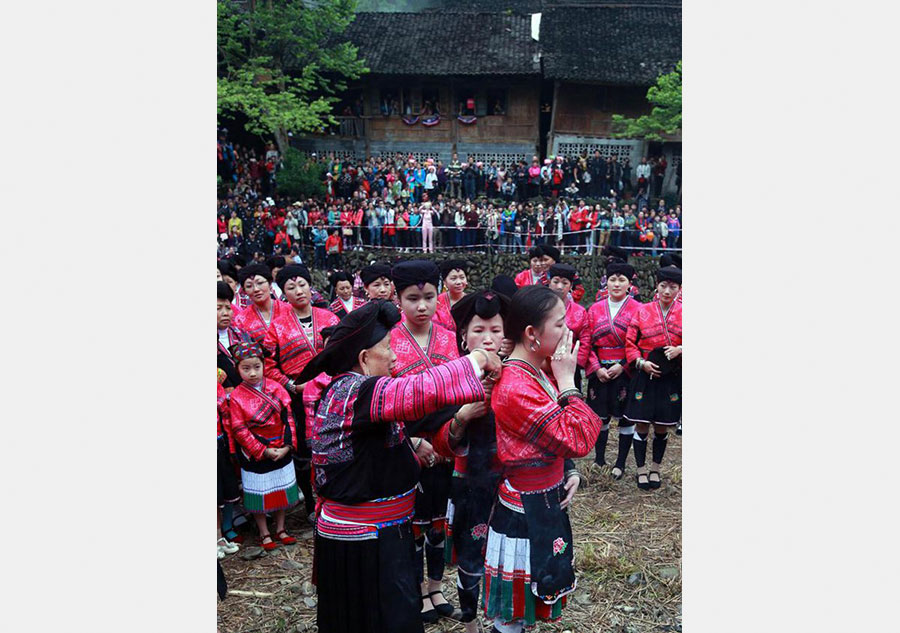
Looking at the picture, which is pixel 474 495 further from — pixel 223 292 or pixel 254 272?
pixel 254 272

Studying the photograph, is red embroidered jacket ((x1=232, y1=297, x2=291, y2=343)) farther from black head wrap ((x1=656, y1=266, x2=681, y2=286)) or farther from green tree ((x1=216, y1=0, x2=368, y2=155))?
green tree ((x1=216, y1=0, x2=368, y2=155))

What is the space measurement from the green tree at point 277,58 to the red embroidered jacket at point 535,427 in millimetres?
17000

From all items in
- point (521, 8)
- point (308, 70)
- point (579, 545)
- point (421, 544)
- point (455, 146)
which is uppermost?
point (521, 8)

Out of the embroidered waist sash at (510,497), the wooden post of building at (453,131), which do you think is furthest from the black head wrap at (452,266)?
the wooden post of building at (453,131)

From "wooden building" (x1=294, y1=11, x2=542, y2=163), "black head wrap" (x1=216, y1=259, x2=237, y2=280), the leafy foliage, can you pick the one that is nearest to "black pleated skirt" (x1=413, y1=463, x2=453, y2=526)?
"black head wrap" (x1=216, y1=259, x2=237, y2=280)

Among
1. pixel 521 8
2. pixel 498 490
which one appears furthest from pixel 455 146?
pixel 498 490

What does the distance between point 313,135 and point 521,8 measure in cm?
1104

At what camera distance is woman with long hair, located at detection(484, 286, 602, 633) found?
2932 millimetres

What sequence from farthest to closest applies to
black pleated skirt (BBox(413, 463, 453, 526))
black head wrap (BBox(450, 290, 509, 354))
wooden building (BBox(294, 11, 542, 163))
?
wooden building (BBox(294, 11, 542, 163)) → black pleated skirt (BBox(413, 463, 453, 526)) → black head wrap (BBox(450, 290, 509, 354))

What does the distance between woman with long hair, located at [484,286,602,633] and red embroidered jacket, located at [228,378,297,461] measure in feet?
7.40

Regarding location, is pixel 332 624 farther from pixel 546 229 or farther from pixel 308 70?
pixel 308 70

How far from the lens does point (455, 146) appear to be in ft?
79.8

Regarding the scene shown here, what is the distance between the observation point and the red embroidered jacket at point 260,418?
4.84 meters

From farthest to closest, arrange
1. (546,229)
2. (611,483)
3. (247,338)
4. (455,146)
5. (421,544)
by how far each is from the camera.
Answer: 1. (455,146)
2. (546,229)
3. (611,483)
4. (247,338)
5. (421,544)
